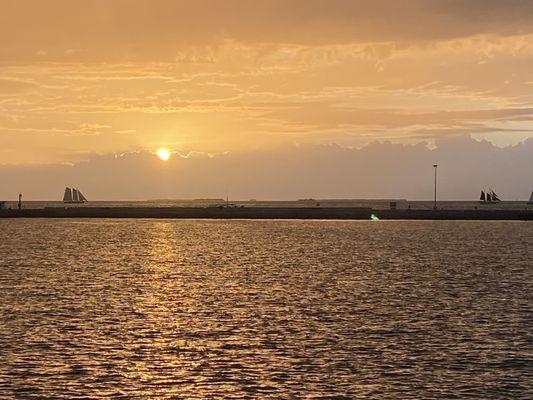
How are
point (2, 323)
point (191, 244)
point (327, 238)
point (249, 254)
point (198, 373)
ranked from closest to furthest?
point (198, 373), point (2, 323), point (249, 254), point (191, 244), point (327, 238)

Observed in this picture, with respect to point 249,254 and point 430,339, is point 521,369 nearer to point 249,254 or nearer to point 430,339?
point 430,339

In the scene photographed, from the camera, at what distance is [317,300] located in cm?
6238

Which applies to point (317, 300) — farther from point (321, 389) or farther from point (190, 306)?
point (321, 389)

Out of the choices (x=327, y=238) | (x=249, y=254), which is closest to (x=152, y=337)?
(x=249, y=254)

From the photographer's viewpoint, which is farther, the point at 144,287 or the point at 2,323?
the point at 144,287

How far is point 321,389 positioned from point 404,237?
424ft

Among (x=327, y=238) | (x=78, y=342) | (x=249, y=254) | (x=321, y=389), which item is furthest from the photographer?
(x=327, y=238)

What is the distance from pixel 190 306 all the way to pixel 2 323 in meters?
13.7

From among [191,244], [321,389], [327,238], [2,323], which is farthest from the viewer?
[327,238]

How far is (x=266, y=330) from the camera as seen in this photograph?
47656mm

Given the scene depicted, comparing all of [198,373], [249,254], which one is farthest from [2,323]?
[249,254]

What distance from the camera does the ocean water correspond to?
113 ft

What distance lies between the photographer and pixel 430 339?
44.8 metres

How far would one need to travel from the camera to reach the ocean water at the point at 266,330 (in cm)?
3456
